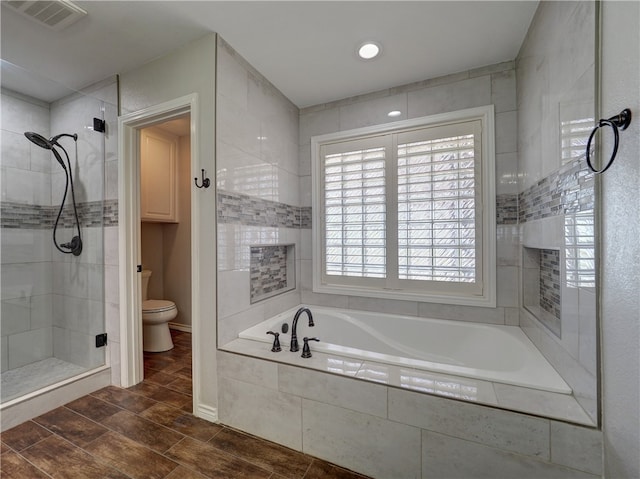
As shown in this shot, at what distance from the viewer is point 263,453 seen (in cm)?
144

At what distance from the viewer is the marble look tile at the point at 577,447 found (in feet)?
3.19

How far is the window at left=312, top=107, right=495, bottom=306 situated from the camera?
2.04 meters

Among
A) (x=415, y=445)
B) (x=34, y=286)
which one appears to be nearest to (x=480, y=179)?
(x=415, y=445)

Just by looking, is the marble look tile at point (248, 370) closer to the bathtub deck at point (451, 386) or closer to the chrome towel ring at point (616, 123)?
the bathtub deck at point (451, 386)

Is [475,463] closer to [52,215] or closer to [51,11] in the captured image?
[51,11]

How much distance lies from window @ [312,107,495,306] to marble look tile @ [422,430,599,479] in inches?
44.2

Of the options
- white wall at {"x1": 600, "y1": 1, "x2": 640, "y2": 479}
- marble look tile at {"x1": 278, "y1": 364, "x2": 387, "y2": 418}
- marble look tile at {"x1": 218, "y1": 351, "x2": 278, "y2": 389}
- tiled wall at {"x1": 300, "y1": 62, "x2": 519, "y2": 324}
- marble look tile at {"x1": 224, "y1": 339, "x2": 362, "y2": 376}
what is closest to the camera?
white wall at {"x1": 600, "y1": 1, "x2": 640, "y2": 479}

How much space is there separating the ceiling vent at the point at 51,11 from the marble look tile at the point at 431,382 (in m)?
2.52

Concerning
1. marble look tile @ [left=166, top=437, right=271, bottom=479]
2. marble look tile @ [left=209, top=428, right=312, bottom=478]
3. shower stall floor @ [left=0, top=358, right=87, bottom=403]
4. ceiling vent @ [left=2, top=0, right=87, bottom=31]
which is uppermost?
ceiling vent @ [left=2, top=0, right=87, bottom=31]

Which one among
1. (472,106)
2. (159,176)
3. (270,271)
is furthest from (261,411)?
(159,176)

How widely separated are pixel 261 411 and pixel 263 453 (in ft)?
0.64

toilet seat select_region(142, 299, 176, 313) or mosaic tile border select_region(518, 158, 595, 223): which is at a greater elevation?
mosaic tile border select_region(518, 158, 595, 223)

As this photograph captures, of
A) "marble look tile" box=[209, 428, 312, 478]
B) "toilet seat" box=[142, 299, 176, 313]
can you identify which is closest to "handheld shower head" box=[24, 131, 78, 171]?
"toilet seat" box=[142, 299, 176, 313]

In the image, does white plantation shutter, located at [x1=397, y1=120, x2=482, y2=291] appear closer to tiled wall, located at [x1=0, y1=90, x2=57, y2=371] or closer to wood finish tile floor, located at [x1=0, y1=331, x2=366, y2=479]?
wood finish tile floor, located at [x1=0, y1=331, x2=366, y2=479]
